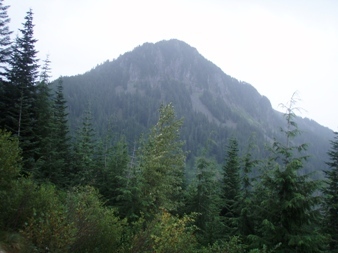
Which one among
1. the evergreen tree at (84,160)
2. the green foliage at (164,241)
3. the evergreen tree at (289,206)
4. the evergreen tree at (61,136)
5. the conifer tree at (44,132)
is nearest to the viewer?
the green foliage at (164,241)

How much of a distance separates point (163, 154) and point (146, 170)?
1.65 meters

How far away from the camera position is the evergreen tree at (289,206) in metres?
11.4

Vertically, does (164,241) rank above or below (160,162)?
below

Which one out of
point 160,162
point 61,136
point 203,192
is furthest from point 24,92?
point 203,192

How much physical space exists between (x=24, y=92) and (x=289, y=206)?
72.3 ft

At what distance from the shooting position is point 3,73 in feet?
70.8

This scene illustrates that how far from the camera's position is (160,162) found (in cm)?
1725

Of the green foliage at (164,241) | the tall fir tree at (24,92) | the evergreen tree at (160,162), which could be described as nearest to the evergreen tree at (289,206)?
the green foliage at (164,241)

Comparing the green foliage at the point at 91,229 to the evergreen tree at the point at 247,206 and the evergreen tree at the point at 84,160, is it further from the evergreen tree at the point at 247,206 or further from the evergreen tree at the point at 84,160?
the evergreen tree at the point at 84,160

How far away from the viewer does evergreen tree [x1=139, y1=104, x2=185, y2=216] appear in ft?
54.7

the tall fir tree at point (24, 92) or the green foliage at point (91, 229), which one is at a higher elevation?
the tall fir tree at point (24, 92)

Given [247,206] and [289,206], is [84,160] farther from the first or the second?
[289,206]

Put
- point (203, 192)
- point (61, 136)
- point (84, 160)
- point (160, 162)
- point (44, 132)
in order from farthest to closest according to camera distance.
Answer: point (84, 160)
point (61, 136)
point (44, 132)
point (203, 192)
point (160, 162)

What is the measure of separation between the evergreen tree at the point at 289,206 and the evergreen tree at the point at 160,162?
254 inches
